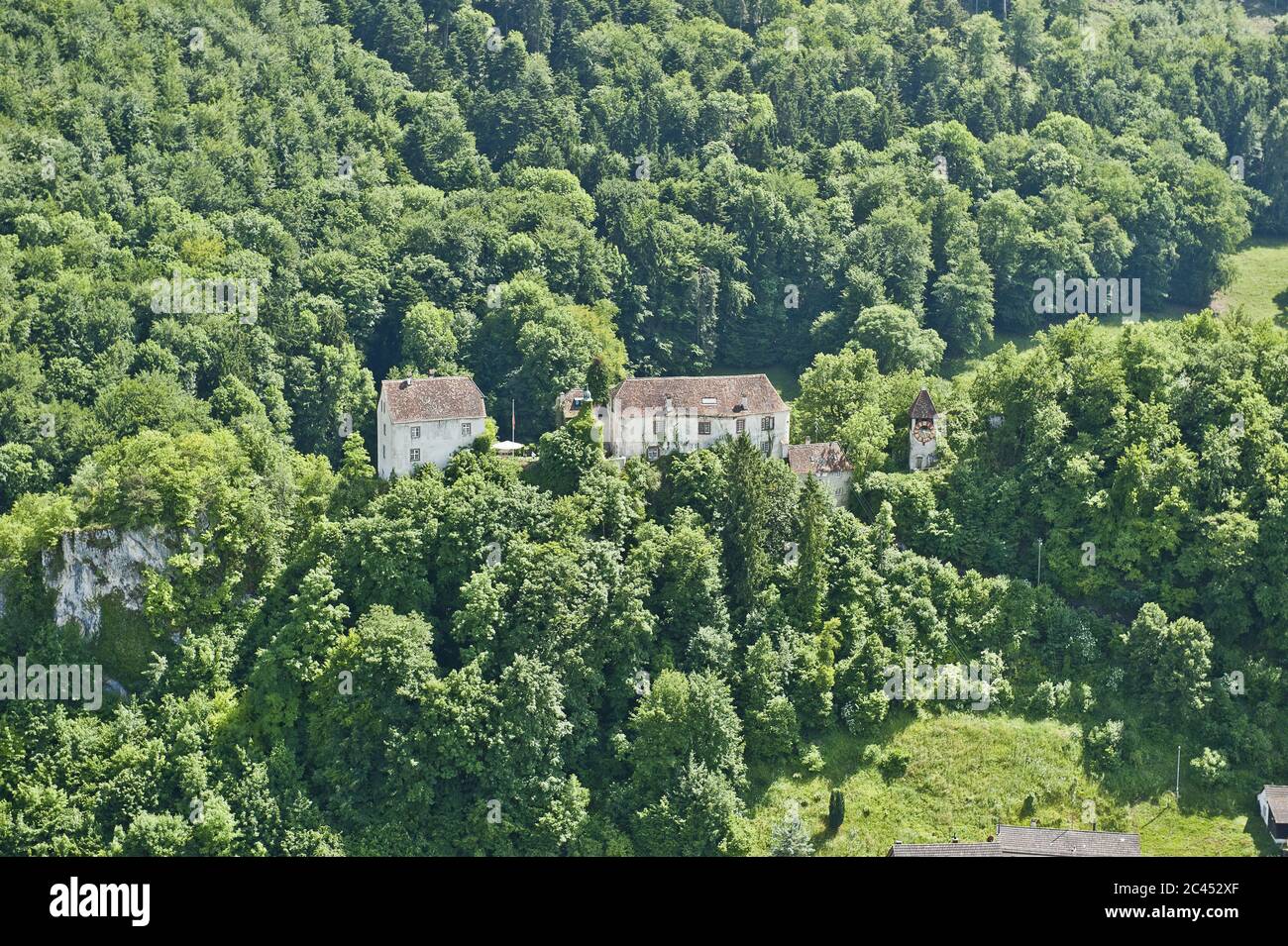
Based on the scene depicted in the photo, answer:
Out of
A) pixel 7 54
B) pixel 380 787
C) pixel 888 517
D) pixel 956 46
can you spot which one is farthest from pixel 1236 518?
Answer: pixel 7 54

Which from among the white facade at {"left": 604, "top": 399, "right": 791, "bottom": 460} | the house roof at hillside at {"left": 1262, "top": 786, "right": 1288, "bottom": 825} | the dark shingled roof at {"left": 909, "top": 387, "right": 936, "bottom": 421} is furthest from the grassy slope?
the dark shingled roof at {"left": 909, "top": 387, "right": 936, "bottom": 421}

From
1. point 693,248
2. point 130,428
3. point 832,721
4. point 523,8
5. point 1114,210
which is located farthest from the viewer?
point 523,8

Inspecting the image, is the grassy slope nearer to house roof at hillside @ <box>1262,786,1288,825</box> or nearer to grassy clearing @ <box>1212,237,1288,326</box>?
house roof at hillside @ <box>1262,786,1288,825</box>

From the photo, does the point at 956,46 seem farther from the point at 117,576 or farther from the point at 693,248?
the point at 117,576

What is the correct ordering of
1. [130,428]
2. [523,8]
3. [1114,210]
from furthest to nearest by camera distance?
[523,8], [1114,210], [130,428]

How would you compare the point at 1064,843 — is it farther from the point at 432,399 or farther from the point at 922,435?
the point at 432,399

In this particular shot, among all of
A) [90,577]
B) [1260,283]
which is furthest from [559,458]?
[1260,283]

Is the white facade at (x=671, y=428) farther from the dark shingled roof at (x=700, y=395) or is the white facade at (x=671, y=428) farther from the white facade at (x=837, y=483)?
the white facade at (x=837, y=483)
